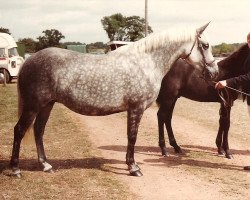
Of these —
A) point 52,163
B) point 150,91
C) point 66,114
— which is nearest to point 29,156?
point 52,163

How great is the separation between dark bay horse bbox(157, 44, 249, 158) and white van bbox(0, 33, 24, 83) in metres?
20.1

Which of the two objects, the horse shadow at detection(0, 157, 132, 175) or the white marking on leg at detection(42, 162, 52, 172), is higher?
the white marking on leg at detection(42, 162, 52, 172)

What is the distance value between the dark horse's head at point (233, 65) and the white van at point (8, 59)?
67.8ft

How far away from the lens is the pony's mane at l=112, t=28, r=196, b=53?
655 centimetres

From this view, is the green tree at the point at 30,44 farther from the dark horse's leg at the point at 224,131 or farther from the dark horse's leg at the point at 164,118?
the dark horse's leg at the point at 224,131

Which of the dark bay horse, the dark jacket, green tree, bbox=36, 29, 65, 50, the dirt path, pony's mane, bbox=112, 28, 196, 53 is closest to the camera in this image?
the dirt path

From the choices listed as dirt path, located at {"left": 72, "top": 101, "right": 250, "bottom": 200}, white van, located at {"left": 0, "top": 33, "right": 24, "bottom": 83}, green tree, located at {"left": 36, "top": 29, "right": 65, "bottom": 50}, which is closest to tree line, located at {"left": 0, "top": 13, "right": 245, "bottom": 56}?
green tree, located at {"left": 36, "top": 29, "right": 65, "bottom": 50}

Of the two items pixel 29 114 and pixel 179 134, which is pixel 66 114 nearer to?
pixel 179 134

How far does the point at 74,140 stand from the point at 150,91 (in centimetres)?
336

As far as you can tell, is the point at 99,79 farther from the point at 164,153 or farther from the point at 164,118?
the point at 164,153

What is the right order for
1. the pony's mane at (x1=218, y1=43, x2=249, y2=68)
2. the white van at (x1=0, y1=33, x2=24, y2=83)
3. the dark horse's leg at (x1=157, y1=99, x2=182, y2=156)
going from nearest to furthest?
the pony's mane at (x1=218, y1=43, x2=249, y2=68), the dark horse's leg at (x1=157, y1=99, x2=182, y2=156), the white van at (x1=0, y1=33, x2=24, y2=83)

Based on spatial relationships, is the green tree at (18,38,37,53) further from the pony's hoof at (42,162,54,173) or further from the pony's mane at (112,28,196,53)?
the pony's mane at (112,28,196,53)

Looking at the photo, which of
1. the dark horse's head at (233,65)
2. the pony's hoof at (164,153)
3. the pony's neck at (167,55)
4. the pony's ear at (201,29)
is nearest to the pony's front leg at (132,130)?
the pony's neck at (167,55)

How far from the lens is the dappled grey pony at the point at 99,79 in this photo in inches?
244
